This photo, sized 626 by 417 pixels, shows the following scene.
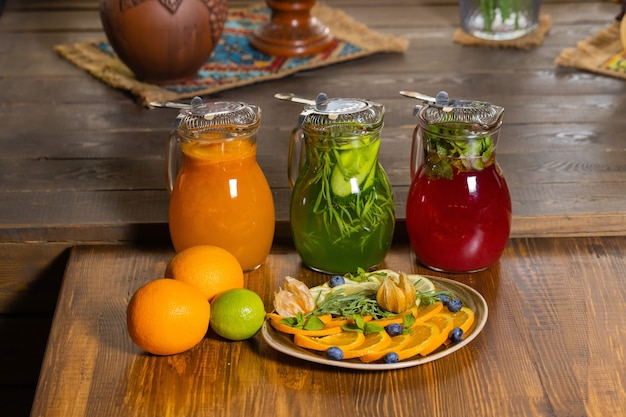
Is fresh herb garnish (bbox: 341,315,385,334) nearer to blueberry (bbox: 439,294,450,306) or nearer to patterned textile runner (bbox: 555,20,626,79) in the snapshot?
blueberry (bbox: 439,294,450,306)

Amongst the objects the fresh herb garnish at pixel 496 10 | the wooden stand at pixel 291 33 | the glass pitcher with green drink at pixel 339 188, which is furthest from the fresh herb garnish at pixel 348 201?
the fresh herb garnish at pixel 496 10

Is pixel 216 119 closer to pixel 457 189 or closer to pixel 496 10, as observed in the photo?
pixel 457 189

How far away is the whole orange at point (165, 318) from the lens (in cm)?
93

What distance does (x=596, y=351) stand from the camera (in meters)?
0.98

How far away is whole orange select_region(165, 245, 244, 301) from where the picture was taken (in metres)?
0.99

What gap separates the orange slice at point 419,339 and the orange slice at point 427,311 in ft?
0.04

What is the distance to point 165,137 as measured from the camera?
4.96 ft

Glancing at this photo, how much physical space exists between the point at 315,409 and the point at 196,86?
95 cm

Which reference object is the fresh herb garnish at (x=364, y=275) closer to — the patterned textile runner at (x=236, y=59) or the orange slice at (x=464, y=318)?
the orange slice at (x=464, y=318)

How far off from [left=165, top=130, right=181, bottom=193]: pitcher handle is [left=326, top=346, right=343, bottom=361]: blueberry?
31 centimetres

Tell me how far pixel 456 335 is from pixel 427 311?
5 cm

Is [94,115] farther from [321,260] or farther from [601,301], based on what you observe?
[601,301]

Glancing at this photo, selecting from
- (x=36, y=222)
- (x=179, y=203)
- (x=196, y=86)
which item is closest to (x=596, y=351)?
(x=179, y=203)

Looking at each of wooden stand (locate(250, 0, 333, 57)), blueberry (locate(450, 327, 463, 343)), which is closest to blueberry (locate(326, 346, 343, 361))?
blueberry (locate(450, 327, 463, 343))
